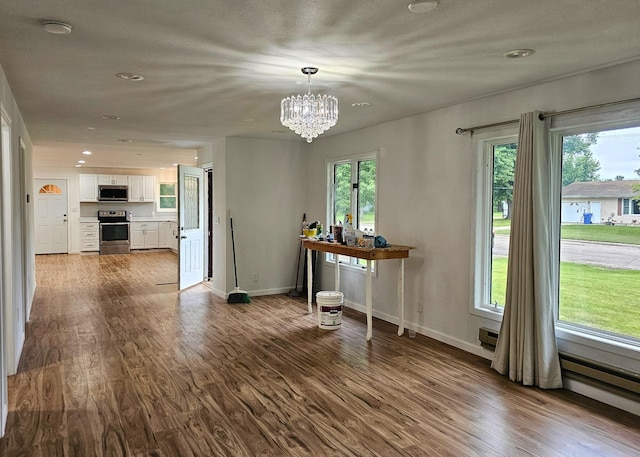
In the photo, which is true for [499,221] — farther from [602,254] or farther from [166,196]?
[166,196]

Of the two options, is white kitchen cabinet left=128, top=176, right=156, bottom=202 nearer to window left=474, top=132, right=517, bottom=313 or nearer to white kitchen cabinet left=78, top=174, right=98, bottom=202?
white kitchen cabinet left=78, top=174, right=98, bottom=202

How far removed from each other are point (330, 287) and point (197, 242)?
2616 mm

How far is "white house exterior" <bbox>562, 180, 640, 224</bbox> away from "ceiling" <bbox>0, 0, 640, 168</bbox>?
880 millimetres

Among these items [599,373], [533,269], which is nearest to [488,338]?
[533,269]

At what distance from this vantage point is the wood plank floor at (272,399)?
2.77 m

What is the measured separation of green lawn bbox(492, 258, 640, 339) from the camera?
131 inches

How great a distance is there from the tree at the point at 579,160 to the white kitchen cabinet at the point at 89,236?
11.8m

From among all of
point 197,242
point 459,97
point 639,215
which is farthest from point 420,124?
point 197,242

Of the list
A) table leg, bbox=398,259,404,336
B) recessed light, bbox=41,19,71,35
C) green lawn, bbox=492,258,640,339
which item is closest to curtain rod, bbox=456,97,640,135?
green lawn, bbox=492,258,640,339

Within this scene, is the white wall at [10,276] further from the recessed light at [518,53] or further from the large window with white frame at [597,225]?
the large window with white frame at [597,225]

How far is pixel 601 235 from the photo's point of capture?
352cm

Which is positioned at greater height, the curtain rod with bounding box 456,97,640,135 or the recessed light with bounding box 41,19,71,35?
the recessed light with bounding box 41,19,71,35

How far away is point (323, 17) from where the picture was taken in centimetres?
244

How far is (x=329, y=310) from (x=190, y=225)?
11.6 ft
